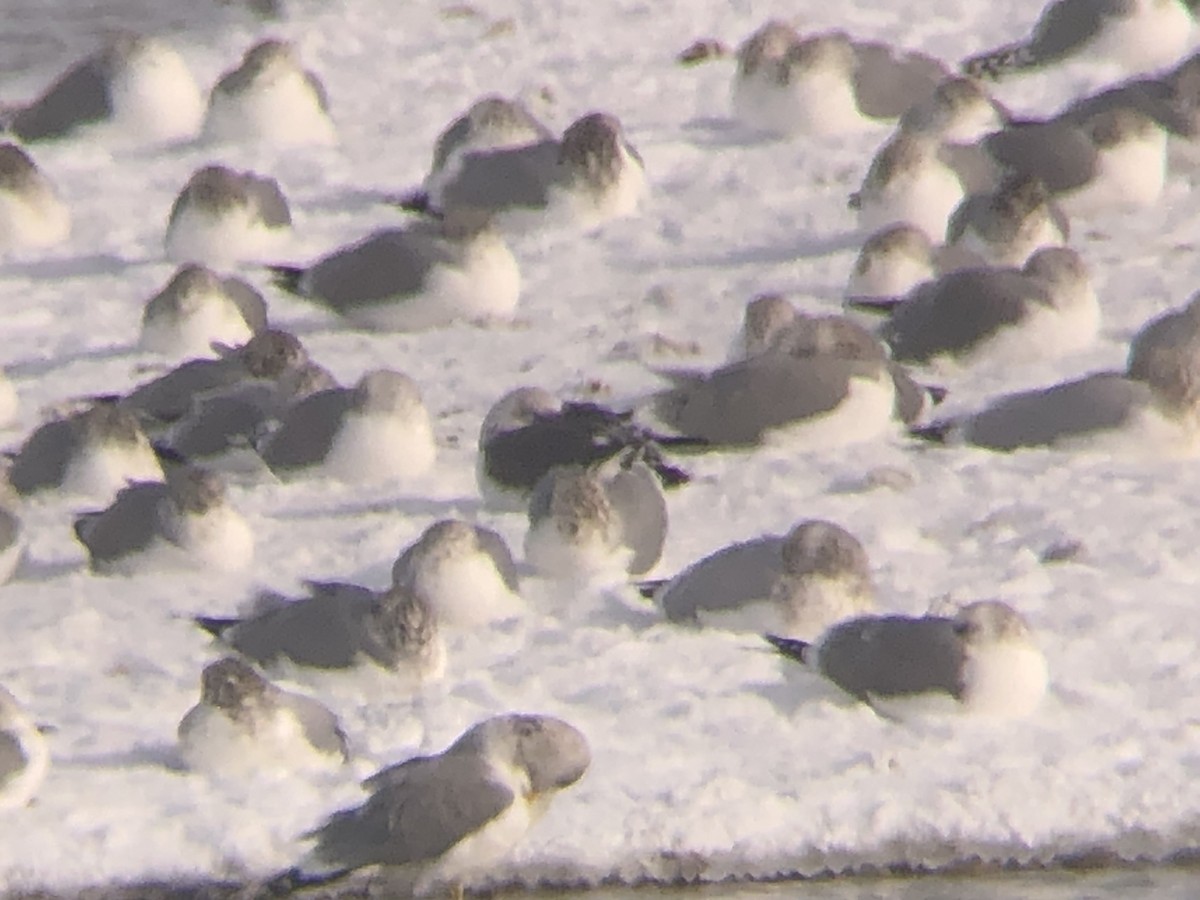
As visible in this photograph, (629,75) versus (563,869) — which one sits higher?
(629,75)

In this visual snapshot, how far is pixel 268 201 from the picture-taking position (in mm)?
9828

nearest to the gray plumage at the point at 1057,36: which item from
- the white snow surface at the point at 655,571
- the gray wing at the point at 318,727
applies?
the white snow surface at the point at 655,571

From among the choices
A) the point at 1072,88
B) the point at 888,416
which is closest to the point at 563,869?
the point at 888,416

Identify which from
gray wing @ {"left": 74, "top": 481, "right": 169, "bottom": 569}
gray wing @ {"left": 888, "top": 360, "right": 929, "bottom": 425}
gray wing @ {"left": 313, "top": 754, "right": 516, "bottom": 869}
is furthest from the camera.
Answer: gray wing @ {"left": 888, "top": 360, "right": 929, "bottom": 425}

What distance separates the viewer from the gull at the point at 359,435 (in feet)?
25.8

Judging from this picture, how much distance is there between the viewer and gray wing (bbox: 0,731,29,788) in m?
6.03

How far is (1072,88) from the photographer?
36.0 ft

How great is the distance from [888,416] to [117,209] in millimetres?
3326

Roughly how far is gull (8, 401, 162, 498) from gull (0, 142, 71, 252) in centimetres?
212

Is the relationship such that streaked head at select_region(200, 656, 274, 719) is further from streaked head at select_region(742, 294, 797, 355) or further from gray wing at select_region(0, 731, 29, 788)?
streaked head at select_region(742, 294, 797, 355)

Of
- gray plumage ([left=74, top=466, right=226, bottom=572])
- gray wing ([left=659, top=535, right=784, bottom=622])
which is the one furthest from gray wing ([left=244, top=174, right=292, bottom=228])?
gray wing ([left=659, top=535, right=784, bottom=622])

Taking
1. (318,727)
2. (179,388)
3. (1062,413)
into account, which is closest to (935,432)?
(1062,413)

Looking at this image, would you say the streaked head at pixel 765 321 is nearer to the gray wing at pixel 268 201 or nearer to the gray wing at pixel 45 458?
the gray wing at pixel 45 458

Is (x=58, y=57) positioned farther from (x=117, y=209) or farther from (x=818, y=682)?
(x=818, y=682)
